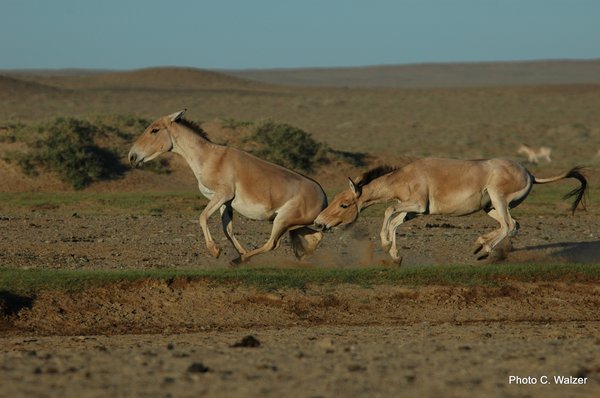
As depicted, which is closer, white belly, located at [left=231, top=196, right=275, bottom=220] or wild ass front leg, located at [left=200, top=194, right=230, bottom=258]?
wild ass front leg, located at [left=200, top=194, right=230, bottom=258]

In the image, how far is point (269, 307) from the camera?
13.7 meters

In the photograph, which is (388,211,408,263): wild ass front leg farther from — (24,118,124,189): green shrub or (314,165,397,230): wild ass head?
(24,118,124,189): green shrub

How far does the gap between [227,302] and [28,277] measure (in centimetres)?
235

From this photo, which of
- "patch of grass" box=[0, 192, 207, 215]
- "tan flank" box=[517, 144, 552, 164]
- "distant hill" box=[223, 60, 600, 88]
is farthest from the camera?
"distant hill" box=[223, 60, 600, 88]

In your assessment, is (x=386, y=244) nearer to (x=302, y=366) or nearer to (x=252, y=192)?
(x=252, y=192)

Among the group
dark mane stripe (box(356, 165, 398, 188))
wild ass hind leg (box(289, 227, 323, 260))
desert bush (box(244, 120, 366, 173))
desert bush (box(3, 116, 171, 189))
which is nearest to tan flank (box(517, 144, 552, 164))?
desert bush (box(244, 120, 366, 173))

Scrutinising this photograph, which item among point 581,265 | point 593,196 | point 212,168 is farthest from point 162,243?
point 593,196

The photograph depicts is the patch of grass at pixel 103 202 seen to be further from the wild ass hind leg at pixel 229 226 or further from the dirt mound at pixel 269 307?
the dirt mound at pixel 269 307

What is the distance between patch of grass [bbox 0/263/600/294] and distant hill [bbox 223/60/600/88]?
419 feet

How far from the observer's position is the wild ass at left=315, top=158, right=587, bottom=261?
16297 mm

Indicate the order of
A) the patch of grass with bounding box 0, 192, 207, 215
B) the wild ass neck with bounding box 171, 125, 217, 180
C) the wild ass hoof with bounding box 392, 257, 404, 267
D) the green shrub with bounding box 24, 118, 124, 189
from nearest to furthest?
the wild ass hoof with bounding box 392, 257, 404, 267, the wild ass neck with bounding box 171, 125, 217, 180, the patch of grass with bounding box 0, 192, 207, 215, the green shrub with bounding box 24, 118, 124, 189

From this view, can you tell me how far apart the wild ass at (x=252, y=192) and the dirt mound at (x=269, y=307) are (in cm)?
201

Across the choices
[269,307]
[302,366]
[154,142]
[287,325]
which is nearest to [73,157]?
[154,142]

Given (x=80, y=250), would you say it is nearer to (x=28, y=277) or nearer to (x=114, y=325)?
(x=28, y=277)
